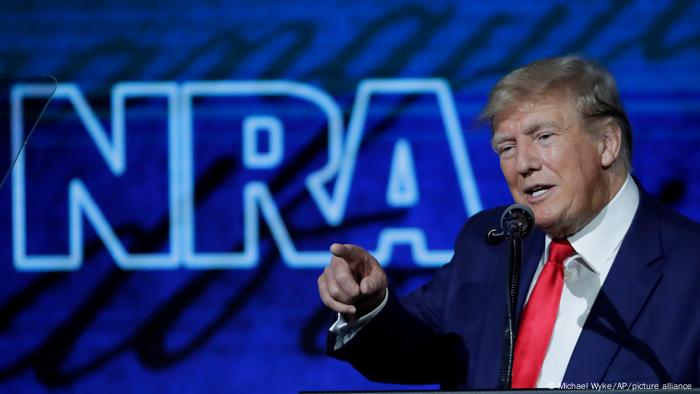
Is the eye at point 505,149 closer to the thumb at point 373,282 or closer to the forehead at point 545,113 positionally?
the forehead at point 545,113

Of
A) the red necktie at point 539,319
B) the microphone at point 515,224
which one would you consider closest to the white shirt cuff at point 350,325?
the red necktie at point 539,319

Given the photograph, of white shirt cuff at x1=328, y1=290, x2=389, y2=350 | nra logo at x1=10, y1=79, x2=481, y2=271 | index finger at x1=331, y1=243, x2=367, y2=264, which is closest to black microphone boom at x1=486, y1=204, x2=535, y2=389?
index finger at x1=331, y1=243, x2=367, y2=264

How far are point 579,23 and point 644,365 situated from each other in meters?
1.62

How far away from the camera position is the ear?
2.21 meters

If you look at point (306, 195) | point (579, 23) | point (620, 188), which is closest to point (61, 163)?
point (306, 195)

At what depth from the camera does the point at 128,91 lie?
3.40m

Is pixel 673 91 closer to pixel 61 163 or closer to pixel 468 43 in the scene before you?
pixel 468 43

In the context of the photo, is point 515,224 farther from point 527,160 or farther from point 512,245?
point 527,160

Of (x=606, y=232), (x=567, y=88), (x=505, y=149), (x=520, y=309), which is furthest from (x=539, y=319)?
(x=567, y=88)

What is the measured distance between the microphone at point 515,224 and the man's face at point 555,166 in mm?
374

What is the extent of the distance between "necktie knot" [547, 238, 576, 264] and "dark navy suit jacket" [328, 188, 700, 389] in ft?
0.21

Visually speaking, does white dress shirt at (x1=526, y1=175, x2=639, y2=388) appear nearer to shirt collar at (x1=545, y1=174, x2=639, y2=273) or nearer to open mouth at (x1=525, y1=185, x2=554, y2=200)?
shirt collar at (x1=545, y1=174, x2=639, y2=273)

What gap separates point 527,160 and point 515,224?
42cm

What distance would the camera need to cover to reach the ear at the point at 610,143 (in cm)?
221
